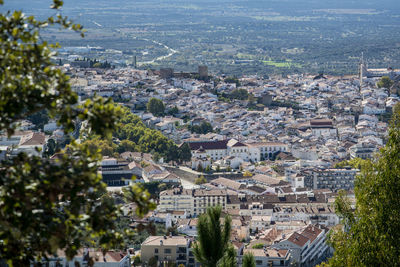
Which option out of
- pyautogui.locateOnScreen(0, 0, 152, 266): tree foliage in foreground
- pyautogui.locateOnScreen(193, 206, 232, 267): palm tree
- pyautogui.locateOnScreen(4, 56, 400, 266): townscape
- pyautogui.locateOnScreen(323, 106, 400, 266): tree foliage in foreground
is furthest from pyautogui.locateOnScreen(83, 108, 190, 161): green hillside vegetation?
pyautogui.locateOnScreen(0, 0, 152, 266): tree foliage in foreground

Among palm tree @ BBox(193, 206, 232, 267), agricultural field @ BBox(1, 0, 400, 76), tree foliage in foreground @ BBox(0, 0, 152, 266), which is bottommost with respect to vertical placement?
agricultural field @ BBox(1, 0, 400, 76)

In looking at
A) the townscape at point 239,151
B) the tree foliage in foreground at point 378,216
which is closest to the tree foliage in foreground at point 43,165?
the tree foliage in foreground at point 378,216

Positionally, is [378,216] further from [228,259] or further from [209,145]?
[209,145]

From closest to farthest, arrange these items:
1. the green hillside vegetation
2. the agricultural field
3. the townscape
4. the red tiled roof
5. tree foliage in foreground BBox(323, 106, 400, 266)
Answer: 1. tree foliage in foreground BBox(323, 106, 400, 266)
2. the townscape
3. the green hillside vegetation
4. the red tiled roof
5. the agricultural field

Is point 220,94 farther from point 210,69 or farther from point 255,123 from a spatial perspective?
point 210,69

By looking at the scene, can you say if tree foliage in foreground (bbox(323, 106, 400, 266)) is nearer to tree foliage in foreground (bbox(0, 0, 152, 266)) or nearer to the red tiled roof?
tree foliage in foreground (bbox(0, 0, 152, 266))

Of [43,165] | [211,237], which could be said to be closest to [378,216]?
[211,237]

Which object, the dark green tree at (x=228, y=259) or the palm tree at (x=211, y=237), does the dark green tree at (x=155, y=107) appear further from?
the palm tree at (x=211, y=237)
